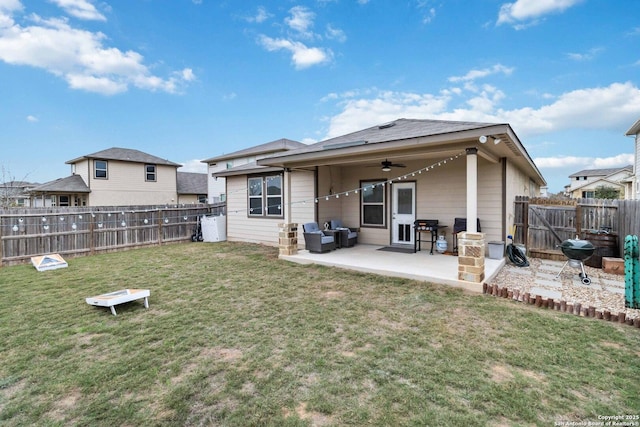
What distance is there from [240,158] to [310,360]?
2009cm

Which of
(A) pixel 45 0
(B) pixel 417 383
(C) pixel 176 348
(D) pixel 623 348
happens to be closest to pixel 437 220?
(D) pixel 623 348

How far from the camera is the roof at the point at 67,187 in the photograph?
57.1 ft

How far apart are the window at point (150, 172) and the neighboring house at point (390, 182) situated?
12.9 m

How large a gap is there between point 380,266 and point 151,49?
472 inches

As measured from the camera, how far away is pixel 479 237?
4695 mm

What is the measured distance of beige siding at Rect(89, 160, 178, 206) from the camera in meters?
18.7

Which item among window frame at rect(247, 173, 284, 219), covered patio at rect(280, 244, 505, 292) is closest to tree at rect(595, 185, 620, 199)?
covered patio at rect(280, 244, 505, 292)

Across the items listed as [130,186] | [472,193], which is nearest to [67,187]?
[130,186]

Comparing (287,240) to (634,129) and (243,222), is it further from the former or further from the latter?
(634,129)

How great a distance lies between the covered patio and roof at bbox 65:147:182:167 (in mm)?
17216

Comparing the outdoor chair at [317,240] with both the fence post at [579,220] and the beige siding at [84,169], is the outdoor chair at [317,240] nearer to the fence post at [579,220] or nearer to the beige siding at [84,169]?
the fence post at [579,220]

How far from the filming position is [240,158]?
2123cm

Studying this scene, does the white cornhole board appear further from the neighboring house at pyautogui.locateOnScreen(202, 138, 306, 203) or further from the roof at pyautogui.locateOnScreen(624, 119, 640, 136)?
the roof at pyautogui.locateOnScreen(624, 119, 640, 136)

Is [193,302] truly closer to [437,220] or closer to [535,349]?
[535,349]
